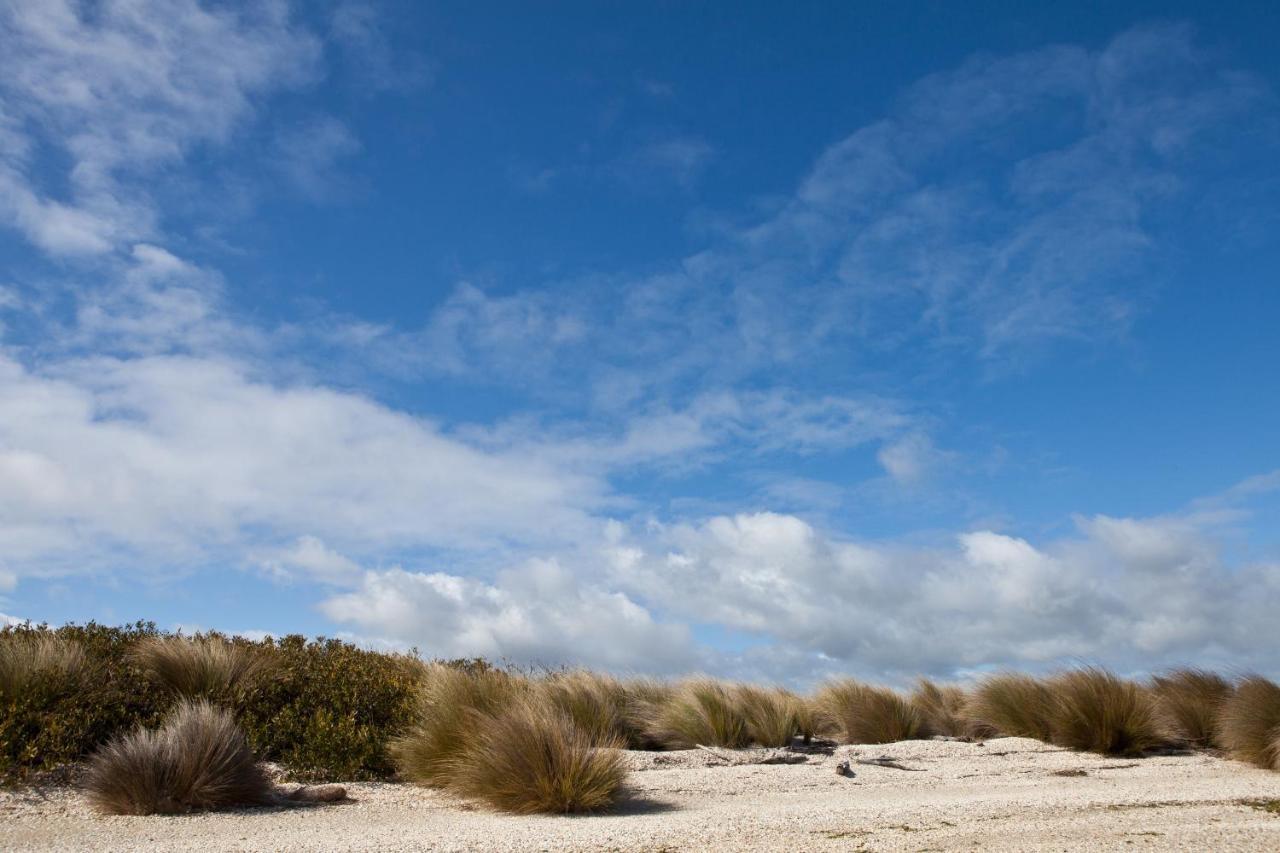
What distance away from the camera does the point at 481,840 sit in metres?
6.25

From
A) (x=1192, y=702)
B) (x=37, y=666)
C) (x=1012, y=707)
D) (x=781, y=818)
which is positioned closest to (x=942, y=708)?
(x=1012, y=707)

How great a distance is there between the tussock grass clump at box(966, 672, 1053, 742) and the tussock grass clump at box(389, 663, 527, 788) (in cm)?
694

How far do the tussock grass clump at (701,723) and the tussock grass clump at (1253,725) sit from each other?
223 inches

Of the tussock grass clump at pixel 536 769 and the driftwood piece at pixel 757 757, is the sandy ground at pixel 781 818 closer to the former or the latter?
the tussock grass clump at pixel 536 769

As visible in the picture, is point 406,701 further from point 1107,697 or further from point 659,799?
point 1107,697

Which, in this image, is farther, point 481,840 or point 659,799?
point 659,799

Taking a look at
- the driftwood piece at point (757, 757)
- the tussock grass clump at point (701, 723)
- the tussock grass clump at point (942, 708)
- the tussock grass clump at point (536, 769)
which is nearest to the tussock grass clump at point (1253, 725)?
the tussock grass clump at point (942, 708)

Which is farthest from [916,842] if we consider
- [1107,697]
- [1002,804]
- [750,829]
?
[1107,697]

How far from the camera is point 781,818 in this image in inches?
280

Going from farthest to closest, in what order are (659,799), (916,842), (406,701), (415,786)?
(406,701) < (415,786) < (659,799) < (916,842)

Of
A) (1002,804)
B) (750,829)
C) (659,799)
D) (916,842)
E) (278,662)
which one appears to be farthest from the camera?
(278,662)

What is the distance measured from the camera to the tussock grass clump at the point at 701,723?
11.9m

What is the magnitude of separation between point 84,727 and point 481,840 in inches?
190

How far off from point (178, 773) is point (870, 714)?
9.21 metres
